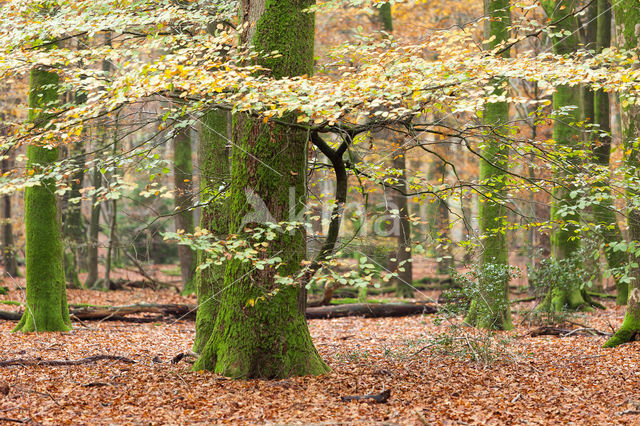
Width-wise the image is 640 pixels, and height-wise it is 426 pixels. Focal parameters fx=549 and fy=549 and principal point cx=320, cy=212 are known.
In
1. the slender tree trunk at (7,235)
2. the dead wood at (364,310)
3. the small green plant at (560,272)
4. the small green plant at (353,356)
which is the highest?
the slender tree trunk at (7,235)

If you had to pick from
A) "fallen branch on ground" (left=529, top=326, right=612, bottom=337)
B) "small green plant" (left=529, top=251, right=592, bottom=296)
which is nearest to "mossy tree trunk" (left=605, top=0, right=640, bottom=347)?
"fallen branch on ground" (left=529, top=326, right=612, bottom=337)

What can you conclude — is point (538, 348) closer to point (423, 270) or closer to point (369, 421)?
point (369, 421)

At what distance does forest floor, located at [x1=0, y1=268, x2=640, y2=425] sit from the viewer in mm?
5160

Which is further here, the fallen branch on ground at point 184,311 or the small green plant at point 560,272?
the fallen branch on ground at point 184,311

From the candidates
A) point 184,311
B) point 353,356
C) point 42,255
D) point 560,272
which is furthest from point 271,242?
point 560,272

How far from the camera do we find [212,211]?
7680 mm

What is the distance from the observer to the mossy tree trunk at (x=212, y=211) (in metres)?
7.42

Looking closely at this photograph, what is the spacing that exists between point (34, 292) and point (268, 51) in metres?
6.34

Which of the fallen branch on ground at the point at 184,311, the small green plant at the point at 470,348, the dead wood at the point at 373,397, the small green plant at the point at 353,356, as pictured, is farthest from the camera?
the fallen branch on ground at the point at 184,311

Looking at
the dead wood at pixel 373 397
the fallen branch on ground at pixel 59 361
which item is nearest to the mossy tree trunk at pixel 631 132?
the dead wood at pixel 373 397

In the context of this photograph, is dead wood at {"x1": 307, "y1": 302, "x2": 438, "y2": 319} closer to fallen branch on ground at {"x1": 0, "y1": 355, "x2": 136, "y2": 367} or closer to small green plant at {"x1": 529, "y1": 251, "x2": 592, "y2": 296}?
small green plant at {"x1": 529, "y1": 251, "x2": 592, "y2": 296}

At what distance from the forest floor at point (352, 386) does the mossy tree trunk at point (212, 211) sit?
2.40 ft

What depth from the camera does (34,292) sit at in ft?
31.3

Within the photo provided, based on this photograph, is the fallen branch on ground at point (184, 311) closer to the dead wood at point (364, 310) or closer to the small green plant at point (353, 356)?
the dead wood at point (364, 310)
